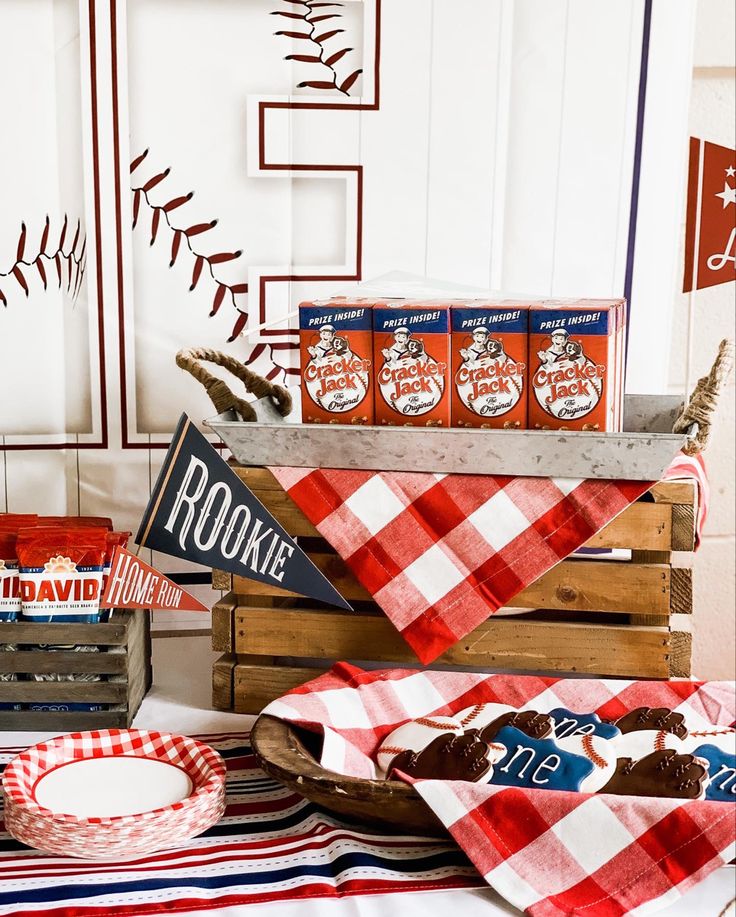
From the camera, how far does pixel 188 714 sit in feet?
3.93

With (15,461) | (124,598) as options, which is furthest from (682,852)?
(15,461)

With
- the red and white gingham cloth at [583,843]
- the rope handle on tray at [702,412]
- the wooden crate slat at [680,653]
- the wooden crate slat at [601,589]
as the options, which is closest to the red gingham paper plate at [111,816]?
the red and white gingham cloth at [583,843]

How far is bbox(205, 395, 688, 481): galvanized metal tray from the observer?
3.60 feet

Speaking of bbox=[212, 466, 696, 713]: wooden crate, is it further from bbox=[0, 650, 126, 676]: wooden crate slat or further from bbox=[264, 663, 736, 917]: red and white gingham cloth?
bbox=[264, 663, 736, 917]: red and white gingham cloth

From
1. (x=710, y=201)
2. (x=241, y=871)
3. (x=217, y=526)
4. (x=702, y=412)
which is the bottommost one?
(x=241, y=871)

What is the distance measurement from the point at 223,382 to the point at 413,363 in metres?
0.24

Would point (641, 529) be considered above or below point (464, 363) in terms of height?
below

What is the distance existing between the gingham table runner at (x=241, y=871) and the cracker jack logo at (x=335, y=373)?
0.46 meters

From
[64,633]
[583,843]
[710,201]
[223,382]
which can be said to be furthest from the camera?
[710,201]

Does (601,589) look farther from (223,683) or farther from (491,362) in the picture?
(223,683)

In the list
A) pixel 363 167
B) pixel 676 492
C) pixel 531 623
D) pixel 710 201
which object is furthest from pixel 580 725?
pixel 710 201

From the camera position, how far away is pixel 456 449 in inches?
44.7

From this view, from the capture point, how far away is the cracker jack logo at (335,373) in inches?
46.0

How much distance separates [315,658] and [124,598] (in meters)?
0.25
